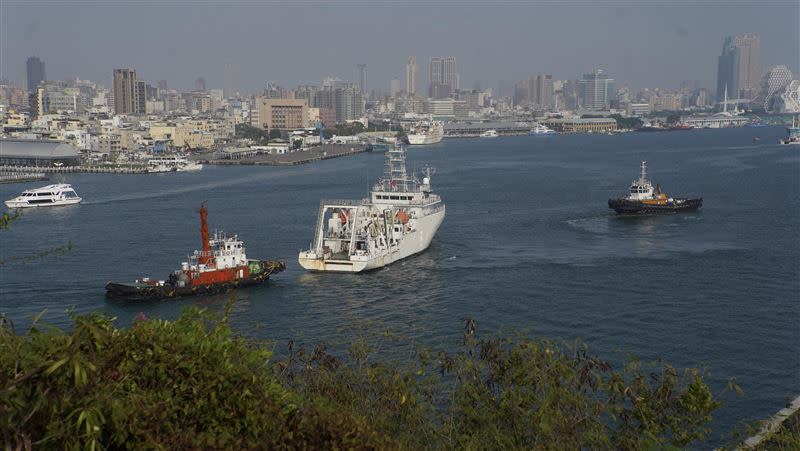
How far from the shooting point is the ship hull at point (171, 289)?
26.9 feet

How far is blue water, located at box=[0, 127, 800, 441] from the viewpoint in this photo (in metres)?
6.82

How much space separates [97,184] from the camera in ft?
69.4

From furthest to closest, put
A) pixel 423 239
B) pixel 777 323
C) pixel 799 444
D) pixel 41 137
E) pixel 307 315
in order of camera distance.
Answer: pixel 41 137 → pixel 423 239 → pixel 307 315 → pixel 777 323 → pixel 799 444

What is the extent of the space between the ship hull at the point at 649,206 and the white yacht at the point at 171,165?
1511 centimetres

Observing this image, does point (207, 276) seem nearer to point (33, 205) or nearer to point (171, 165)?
point (33, 205)

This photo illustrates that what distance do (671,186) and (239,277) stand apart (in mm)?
12700

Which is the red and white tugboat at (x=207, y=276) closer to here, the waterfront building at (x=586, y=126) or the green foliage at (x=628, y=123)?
the waterfront building at (x=586, y=126)

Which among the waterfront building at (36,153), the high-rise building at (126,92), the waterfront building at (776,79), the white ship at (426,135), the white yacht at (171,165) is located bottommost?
the white yacht at (171,165)

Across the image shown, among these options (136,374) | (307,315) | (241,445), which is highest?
(136,374)

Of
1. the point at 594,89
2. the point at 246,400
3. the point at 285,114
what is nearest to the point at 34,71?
the point at 285,114

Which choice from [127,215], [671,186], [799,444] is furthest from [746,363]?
[671,186]

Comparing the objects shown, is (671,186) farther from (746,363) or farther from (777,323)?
(746,363)

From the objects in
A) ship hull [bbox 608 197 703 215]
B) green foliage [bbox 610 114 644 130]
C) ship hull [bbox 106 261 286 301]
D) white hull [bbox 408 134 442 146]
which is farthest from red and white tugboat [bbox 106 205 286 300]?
green foliage [bbox 610 114 644 130]

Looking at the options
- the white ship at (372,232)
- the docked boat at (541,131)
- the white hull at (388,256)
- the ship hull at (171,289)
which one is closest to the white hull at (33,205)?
the white ship at (372,232)
